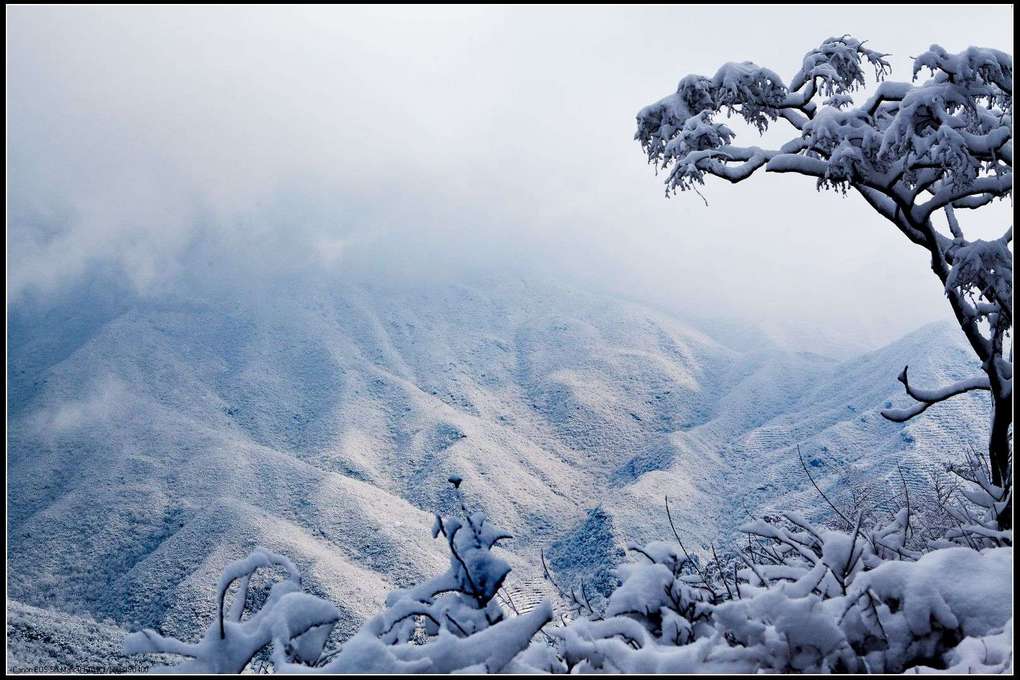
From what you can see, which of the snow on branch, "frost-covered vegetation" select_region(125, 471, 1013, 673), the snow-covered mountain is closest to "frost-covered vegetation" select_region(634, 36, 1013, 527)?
the snow on branch

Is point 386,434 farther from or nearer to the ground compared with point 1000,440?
nearer to the ground

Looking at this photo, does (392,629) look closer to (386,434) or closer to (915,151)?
(915,151)

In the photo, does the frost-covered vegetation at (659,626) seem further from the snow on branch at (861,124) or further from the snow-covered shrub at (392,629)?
the snow on branch at (861,124)

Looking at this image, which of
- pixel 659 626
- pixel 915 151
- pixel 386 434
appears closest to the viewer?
pixel 659 626

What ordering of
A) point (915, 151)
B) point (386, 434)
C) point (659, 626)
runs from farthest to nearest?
point (386, 434), point (915, 151), point (659, 626)

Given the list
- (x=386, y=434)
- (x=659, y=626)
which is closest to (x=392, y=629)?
(x=659, y=626)

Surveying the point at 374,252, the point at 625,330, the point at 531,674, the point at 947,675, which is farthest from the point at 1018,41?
the point at 374,252

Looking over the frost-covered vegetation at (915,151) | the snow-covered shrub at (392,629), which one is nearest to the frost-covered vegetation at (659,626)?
the snow-covered shrub at (392,629)
